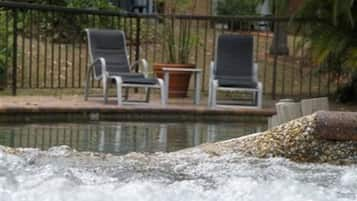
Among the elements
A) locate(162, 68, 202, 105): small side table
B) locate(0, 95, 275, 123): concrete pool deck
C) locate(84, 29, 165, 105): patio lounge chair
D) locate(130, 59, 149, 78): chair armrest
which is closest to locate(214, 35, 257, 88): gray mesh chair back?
locate(162, 68, 202, 105): small side table

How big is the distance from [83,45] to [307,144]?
9.43 meters

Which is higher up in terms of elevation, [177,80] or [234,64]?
[234,64]

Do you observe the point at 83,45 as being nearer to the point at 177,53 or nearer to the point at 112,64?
the point at 177,53

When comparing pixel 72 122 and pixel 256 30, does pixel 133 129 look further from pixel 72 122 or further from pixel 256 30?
pixel 256 30

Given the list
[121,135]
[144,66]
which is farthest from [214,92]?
[121,135]

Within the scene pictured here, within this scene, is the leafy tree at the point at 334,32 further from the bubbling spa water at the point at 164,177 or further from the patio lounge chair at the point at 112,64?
the bubbling spa water at the point at 164,177

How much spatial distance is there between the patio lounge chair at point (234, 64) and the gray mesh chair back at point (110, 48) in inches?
45.2

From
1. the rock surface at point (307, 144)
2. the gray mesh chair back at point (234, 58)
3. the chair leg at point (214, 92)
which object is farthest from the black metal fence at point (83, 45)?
the rock surface at point (307, 144)

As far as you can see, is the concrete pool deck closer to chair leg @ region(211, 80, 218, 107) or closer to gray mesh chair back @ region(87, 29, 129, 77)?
chair leg @ region(211, 80, 218, 107)

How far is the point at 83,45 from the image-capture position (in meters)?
15.3

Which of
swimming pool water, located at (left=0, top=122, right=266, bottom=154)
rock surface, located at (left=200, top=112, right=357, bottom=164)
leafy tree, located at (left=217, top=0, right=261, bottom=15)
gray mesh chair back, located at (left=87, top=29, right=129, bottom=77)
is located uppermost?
leafy tree, located at (left=217, top=0, right=261, bottom=15)

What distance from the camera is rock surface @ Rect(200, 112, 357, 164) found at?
6238 mm

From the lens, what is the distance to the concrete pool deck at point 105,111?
9.34m

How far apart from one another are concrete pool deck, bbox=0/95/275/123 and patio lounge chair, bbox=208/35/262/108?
0.54 m
